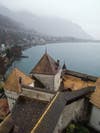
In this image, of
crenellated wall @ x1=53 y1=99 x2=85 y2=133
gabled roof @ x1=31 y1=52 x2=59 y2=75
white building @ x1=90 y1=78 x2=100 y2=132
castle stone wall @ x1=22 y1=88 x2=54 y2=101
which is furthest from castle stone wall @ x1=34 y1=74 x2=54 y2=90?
crenellated wall @ x1=53 y1=99 x2=85 y2=133

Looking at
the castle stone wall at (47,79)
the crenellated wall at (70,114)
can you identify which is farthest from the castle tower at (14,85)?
the crenellated wall at (70,114)

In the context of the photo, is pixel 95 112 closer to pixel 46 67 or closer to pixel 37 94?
pixel 37 94

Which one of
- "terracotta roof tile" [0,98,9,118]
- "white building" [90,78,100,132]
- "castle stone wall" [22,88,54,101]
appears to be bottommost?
"terracotta roof tile" [0,98,9,118]

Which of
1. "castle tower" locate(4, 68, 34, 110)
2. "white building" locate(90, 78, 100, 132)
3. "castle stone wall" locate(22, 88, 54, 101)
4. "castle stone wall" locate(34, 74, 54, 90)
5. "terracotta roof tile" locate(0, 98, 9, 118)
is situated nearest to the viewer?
"castle stone wall" locate(22, 88, 54, 101)

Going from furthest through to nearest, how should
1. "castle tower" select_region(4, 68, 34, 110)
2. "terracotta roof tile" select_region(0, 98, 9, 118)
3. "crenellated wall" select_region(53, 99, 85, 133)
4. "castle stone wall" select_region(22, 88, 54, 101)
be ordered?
1. "terracotta roof tile" select_region(0, 98, 9, 118)
2. "castle tower" select_region(4, 68, 34, 110)
3. "castle stone wall" select_region(22, 88, 54, 101)
4. "crenellated wall" select_region(53, 99, 85, 133)

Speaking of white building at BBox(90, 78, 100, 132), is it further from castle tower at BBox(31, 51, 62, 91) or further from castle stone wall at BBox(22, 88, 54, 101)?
castle tower at BBox(31, 51, 62, 91)

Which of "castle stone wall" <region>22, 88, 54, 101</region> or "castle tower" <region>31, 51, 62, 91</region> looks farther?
"castle tower" <region>31, 51, 62, 91</region>

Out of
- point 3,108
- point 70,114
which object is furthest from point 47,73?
point 70,114

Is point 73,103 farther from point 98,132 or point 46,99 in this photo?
point 98,132

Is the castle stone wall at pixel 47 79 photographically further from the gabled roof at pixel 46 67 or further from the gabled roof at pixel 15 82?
the gabled roof at pixel 15 82

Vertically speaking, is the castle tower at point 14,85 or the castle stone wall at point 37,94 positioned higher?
the castle stone wall at point 37,94

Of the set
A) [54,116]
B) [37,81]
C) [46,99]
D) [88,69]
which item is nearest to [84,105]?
[46,99]
